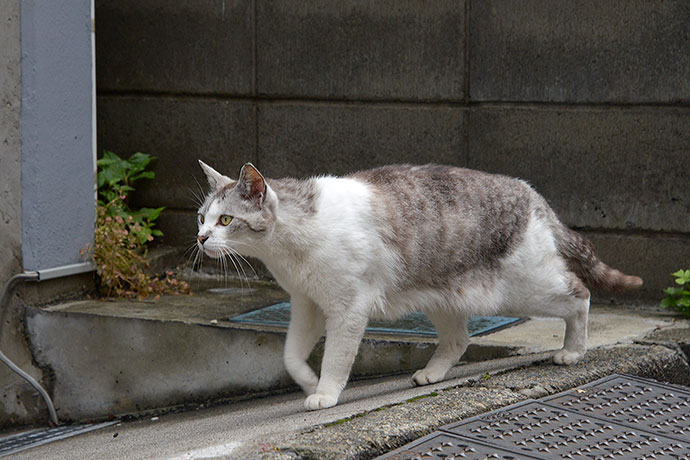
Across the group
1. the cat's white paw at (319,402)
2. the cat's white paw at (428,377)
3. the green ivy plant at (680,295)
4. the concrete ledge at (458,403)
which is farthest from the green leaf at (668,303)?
the cat's white paw at (319,402)

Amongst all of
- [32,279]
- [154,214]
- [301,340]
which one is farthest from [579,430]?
[154,214]

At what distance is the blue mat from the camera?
5133 mm

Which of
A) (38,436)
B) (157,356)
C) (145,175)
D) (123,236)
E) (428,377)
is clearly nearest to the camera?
(428,377)

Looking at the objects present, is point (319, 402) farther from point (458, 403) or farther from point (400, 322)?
point (400, 322)

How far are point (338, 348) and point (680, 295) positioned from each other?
250 cm

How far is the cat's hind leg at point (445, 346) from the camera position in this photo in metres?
4.34

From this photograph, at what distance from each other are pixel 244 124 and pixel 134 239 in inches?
43.5

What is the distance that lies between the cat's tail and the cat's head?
4.64 ft

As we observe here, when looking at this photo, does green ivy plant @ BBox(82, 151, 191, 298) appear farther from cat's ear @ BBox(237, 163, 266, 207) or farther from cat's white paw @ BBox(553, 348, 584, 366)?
cat's white paw @ BBox(553, 348, 584, 366)

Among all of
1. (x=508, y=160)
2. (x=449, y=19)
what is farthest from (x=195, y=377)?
(x=449, y=19)

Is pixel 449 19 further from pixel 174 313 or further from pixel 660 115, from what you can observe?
pixel 174 313

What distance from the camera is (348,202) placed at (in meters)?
4.04

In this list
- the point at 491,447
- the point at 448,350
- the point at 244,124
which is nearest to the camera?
the point at 491,447

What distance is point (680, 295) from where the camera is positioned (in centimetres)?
546
